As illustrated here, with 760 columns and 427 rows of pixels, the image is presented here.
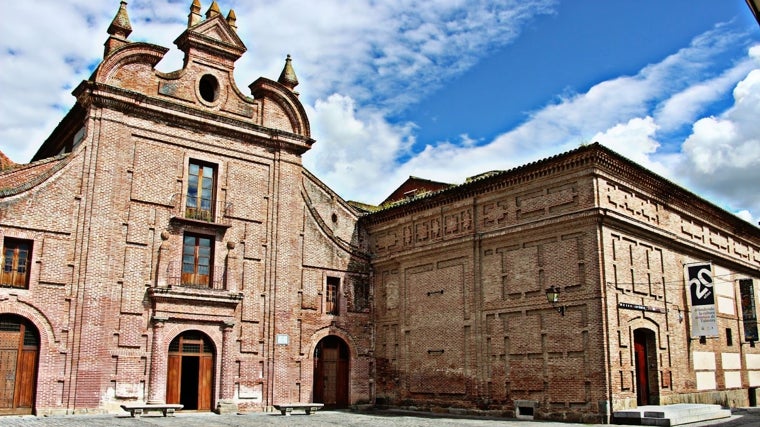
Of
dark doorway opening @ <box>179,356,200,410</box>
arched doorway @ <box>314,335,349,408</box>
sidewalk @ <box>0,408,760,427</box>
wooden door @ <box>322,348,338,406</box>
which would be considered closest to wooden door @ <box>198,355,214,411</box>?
dark doorway opening @ <box>179,356,200,410</box>

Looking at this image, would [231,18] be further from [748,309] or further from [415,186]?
[748,309]

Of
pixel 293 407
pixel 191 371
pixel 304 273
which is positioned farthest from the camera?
pixel 304 273

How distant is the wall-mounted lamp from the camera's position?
62.3 feet

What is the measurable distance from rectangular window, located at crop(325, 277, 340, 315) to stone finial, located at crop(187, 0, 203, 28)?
33.4 feet

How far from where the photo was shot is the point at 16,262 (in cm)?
1897

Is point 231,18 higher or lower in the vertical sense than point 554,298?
higher

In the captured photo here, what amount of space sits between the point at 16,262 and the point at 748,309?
24227 mm

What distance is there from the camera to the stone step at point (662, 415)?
17047mm

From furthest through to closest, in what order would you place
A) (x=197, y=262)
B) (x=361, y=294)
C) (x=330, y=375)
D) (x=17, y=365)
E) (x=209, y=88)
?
(x=361, y=294), (x=330, y=375), (x=209, y=88), (x=197, y=262), (x=17, y=365)

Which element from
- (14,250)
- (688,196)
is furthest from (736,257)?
Answer: (14,250)

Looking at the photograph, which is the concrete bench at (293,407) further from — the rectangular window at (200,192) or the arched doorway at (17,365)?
the arched doorway at (17,365)

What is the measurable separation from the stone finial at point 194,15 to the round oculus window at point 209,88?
1909mm

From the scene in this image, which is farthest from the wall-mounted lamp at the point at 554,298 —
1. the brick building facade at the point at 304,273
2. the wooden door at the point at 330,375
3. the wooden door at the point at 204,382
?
the wooden door at the point at 204,382

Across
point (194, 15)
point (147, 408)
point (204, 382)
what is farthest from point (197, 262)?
point (194, 15)
